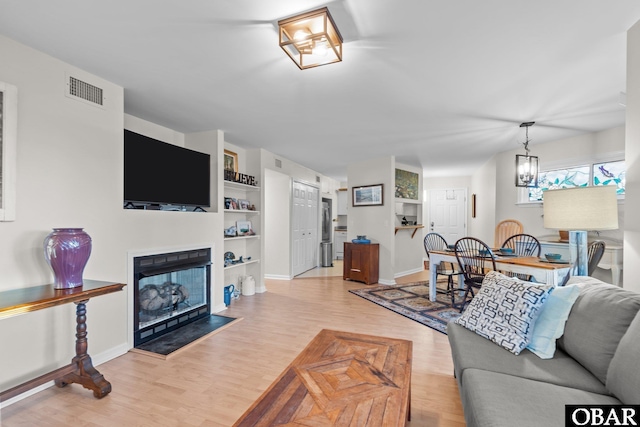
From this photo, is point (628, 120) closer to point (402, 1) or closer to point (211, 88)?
point (402, 1)

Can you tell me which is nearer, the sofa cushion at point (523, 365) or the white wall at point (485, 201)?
the sofa cushion at point (523, 365)

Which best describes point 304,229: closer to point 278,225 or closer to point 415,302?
point 278,225

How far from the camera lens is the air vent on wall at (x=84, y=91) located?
228 centimetres

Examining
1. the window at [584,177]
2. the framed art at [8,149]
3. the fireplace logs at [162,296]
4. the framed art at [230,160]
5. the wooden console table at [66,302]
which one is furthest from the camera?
the framed art at [230,160]

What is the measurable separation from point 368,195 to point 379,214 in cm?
43

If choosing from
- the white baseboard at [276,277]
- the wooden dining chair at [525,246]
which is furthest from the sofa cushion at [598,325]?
the white baseboard at [276,277]

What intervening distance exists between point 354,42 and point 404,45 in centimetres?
34

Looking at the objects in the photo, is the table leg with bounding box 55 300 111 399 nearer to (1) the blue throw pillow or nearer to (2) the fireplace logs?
(2) the fireplace logs

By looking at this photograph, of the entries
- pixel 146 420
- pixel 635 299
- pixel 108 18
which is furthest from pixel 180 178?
pixel 635 299

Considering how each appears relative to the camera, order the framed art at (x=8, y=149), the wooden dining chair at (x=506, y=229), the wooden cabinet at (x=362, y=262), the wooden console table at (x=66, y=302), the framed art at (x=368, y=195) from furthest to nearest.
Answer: the framed art at (x=368, y=195) < the wooden cabinet at (x=362, y=262) < the wooden dining chair at (x=506, y=229) < the framed art at (x=8, y=149) < the wooden console table at (x=66, y=302)

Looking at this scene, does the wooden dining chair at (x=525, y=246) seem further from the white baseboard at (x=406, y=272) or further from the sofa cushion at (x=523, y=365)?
the sofa cushion at (x=523, y=365)

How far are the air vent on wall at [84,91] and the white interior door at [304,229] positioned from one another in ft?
11.9

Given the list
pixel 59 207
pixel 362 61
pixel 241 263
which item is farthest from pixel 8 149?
pixel 241 263

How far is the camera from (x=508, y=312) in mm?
1750
